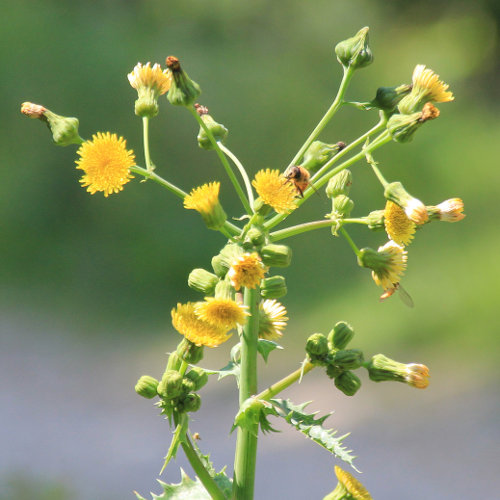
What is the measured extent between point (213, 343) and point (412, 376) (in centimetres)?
14

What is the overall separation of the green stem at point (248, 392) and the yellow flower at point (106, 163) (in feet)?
0.35

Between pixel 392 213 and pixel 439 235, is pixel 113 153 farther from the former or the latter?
pixel 439 235

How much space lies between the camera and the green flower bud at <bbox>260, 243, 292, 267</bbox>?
423 mm

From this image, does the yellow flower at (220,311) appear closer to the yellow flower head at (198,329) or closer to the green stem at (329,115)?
the yellow flower head at (198,329)

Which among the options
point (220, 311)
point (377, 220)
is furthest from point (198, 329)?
point (377, 220)

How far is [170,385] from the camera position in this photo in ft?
1.43

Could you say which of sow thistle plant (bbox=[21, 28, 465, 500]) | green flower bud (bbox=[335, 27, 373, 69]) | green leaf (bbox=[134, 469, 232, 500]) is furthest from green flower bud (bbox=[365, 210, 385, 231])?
green leaf (bbox=[134, 469, 232, 500])

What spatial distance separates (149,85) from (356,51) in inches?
5.6

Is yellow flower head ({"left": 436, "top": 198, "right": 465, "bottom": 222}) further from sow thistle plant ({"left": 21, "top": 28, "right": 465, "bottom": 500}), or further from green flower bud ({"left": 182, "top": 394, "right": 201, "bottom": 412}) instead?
green flower bud ({"left": 182, "top": 394, "right": 201, "bottom": 412})

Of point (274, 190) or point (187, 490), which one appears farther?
point (187, 490)

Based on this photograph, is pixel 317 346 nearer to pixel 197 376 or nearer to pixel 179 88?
pixel 197 376

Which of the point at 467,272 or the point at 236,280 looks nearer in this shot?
the point at 236,280

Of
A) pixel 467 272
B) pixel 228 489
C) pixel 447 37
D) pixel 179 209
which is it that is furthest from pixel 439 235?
pixel 228 489

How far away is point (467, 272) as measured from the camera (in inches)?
97.5
